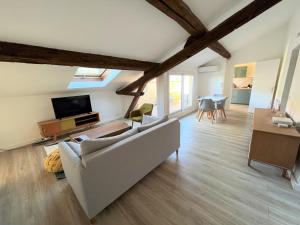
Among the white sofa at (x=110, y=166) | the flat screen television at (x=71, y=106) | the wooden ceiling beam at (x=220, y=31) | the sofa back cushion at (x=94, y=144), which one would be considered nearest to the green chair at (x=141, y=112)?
the wooden ceiling beam at (x=220, y=31)

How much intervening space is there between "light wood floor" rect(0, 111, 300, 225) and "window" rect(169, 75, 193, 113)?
3124 millimetres

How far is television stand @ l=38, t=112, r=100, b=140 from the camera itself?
3.48m

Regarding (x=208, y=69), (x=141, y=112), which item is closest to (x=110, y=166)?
(x=141, y=112)

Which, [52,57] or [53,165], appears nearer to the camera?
[52,57]

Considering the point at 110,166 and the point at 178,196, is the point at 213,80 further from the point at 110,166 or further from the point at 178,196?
the point at 110,166

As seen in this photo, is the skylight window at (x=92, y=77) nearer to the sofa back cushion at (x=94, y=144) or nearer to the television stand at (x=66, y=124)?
the television stand at (x=66, y=124)

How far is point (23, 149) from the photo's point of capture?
129 inches

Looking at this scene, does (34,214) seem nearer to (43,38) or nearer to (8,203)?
(8,203)

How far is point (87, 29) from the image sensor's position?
78.9 inches

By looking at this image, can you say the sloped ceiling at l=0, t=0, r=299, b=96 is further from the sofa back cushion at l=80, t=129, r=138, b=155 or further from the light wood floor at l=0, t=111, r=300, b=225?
the light wood floor at l=0, t=111, r=300, b=225

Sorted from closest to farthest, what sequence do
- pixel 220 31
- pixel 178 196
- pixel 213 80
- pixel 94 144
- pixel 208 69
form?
pixel 94 144
pixel 178 196
pixel 220 31
pixel 208 69
pixel 213 80

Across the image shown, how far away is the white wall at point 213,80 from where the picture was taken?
235 inches

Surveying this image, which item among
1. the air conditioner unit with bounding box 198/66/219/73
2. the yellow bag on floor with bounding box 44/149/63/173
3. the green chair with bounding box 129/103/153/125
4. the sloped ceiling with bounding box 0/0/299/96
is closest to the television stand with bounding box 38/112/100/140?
the sloped ceiling with bounding box 0/0/299/96

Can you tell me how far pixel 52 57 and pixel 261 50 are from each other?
6613 millimetres
